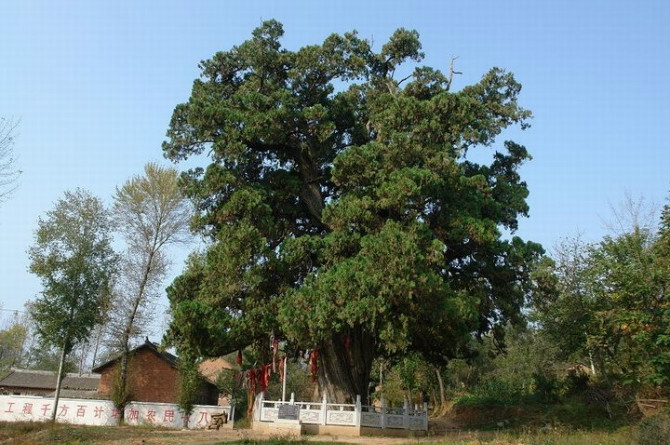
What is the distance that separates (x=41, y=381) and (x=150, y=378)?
1343cm

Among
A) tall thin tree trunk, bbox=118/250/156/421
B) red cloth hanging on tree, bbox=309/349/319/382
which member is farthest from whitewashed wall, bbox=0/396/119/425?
A: red cloth hanging on tree, bbox=309/349/319/382

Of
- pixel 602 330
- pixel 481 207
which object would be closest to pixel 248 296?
pixel 481 207

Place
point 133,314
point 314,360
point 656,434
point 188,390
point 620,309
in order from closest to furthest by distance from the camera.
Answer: point 656,434
point 620,309
point 314,360
point 188,390
point 133,314

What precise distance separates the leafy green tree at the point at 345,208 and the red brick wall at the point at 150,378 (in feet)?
52.7

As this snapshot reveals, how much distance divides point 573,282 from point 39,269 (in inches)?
941

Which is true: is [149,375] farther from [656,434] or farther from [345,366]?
[656,434]

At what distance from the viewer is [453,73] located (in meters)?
23.2

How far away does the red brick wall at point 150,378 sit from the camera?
34250 millimetres

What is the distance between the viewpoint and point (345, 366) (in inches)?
834

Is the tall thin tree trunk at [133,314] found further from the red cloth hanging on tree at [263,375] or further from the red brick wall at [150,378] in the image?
the red cloth hanging on tree at [263,375]

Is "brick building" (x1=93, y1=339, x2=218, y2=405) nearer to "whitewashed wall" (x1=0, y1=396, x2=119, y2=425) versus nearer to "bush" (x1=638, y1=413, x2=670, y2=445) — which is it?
"whitewashed wall" (x1=0, y1=396, x2=119, y2=425)

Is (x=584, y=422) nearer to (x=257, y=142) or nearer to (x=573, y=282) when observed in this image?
(x=573, y=282)

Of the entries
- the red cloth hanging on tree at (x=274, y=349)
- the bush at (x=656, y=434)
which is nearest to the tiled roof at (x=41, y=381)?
the red cloth hanging on tree at (x=274, y=349)

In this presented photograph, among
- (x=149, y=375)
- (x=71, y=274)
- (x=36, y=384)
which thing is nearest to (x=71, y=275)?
(x=71, y=274)
